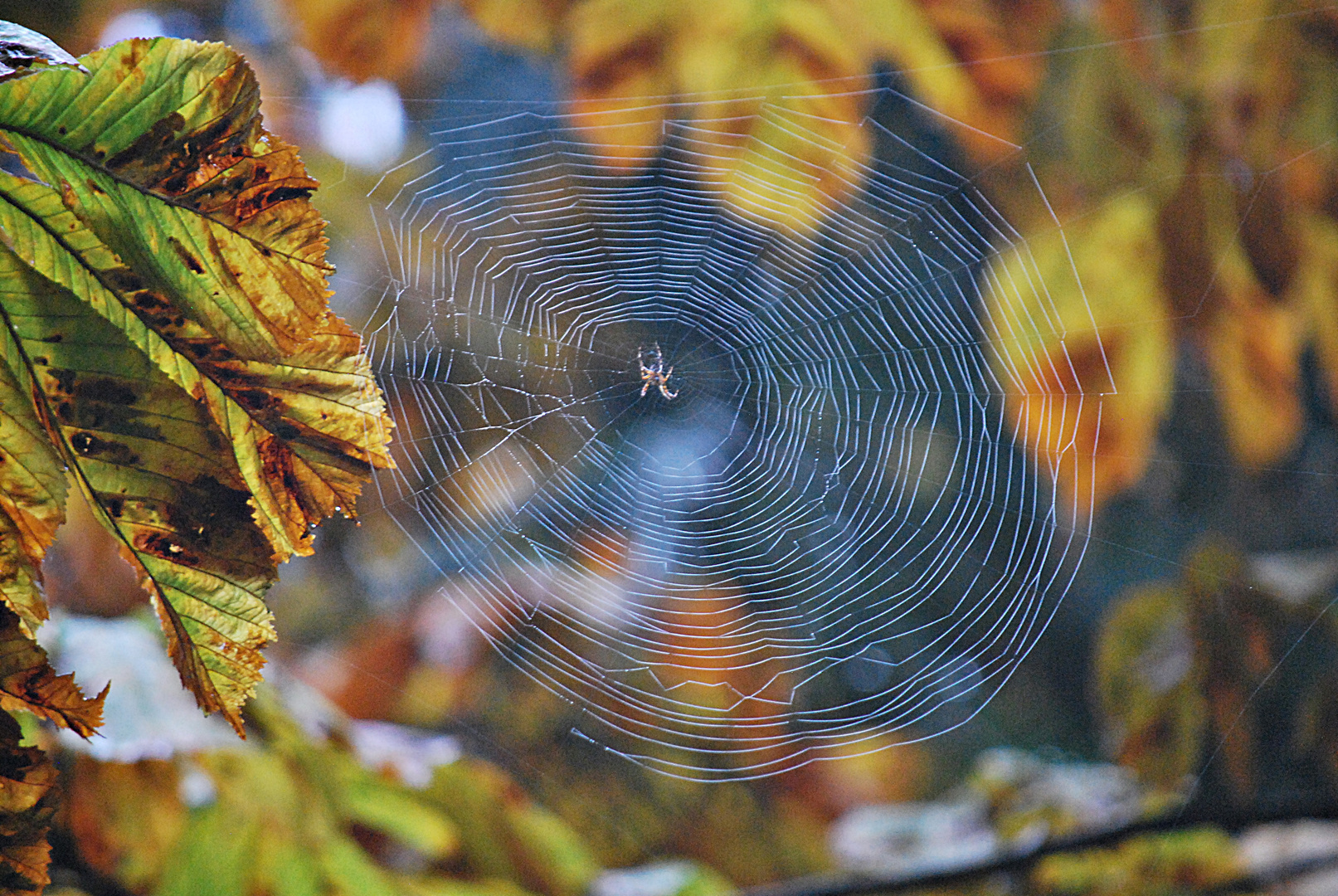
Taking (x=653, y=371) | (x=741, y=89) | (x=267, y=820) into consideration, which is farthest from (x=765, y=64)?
(x=267, y=820)

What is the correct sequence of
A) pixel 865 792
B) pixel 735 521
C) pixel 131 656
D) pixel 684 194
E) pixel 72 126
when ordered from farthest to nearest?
1. pixel 865 792
2. pixel 735 521
3. pixel 684 194
4. pixel 131 656
5. pixel 72 126

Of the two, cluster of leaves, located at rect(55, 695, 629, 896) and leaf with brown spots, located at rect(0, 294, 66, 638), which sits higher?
leaf with brown spots, located at rect(0, 294, 66, 638)

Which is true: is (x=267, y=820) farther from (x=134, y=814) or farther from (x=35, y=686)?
(x=35, y=686)

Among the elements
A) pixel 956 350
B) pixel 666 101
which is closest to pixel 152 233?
pixel 666 101

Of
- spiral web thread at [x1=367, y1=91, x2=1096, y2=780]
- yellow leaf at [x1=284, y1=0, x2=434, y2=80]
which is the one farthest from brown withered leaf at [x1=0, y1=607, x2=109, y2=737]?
yellow leaf at [x1=284, y1=0, x2=434, y2=80]

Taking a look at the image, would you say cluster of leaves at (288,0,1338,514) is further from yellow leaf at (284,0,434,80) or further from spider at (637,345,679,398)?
spider at (637,345,679,398)

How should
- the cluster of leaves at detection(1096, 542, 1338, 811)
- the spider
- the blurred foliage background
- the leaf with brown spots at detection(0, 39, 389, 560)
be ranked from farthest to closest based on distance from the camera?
the spider
the cluster of leaves at detection(1096, 542, 1338, 811)
the blurred foliage background
the leaf with brown spots at detection(0, 39, 389, 560)

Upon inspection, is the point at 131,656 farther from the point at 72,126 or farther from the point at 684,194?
the point at 684,194
